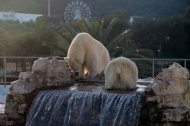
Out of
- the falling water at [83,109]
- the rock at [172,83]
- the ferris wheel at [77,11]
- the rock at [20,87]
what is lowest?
the falling water at [83,109]

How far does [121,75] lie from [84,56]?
5.72ft

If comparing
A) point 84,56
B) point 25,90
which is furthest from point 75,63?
point 25,90

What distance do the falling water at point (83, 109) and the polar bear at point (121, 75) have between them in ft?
2.17

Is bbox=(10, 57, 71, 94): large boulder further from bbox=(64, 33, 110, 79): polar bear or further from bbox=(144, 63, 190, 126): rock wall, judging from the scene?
bbox=(144, 63, 190, 126): rock wall

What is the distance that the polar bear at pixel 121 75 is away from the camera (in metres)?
7.63

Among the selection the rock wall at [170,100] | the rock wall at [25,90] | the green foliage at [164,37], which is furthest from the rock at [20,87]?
the green foliage at [164,37]

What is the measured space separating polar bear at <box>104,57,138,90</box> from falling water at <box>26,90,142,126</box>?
0.66m

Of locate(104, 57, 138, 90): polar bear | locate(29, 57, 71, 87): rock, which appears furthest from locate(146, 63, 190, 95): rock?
locate(29, 57, 71, 87): rock

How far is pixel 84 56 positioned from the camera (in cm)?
919

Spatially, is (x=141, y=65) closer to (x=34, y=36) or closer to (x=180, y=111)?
(x=34, y=36)

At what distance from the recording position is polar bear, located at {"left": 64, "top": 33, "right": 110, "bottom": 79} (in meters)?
8.98

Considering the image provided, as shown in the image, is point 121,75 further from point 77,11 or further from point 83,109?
point 77,11

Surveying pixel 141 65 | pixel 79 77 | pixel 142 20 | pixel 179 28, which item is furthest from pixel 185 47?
pixel 79 77

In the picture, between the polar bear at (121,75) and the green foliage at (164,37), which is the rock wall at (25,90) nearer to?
the polar bear at (121,75)
